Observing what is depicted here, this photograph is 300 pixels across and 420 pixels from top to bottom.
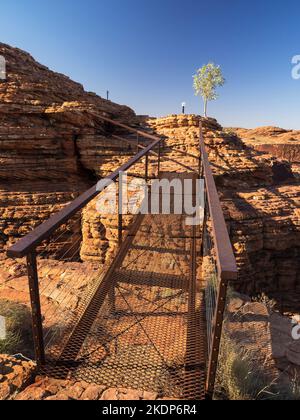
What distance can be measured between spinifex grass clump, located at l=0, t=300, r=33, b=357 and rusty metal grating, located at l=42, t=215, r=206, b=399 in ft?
3.63

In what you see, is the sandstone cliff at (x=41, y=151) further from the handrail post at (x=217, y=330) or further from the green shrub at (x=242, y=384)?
the handrail post at (x=217, y=330)

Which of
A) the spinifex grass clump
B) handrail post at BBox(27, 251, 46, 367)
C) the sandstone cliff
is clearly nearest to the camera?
handrail post at BBox(27, 251, 46, 367)

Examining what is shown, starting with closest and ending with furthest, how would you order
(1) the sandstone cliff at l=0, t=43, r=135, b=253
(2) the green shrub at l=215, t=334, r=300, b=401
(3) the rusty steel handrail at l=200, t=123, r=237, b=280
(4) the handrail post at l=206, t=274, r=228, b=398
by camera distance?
(3) the rusty steel handrail at l=200, t=123, r=237, b=280, (4) the handrail post at l=206, t=274, r=228, b=398, (2) the green shrub at l=215, t=334, r=300, b=401, (1) the sandstone cliff at l=0, t=43, r=135, b=253

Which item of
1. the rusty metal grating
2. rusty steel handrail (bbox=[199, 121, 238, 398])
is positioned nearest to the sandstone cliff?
the rusty metal grating

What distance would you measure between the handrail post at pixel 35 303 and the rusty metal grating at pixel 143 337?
0.18 meters

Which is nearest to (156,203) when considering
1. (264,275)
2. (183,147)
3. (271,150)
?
(183,147)

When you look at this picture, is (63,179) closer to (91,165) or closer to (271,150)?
(91,165)

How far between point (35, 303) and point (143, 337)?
1.25 m

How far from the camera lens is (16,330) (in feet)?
12.1

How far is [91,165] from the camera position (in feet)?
38.0

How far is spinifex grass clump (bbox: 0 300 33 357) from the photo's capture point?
325 centimetres

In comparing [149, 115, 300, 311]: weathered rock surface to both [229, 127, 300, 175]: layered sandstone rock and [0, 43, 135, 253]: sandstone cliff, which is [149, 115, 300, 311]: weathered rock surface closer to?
[0, 43, 135, 253]: sandstone cliff

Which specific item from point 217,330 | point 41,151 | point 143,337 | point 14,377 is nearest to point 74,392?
point 14,377

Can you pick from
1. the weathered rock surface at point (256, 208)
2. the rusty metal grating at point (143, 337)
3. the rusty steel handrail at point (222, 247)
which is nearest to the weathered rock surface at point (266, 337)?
the rusty metal grating at point (143, 337)
